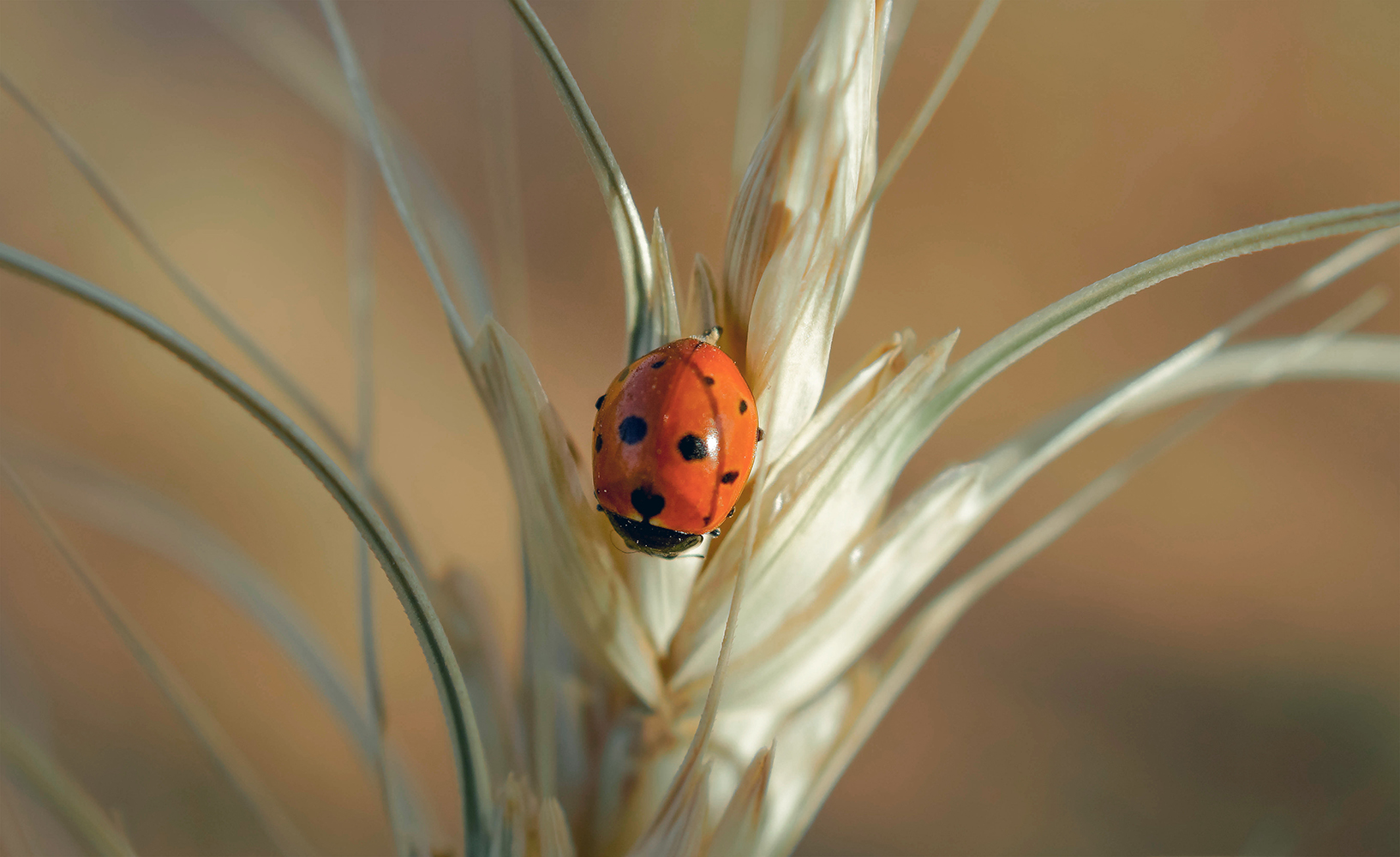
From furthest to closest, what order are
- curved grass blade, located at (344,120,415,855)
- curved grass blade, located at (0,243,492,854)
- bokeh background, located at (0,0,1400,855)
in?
1. bokeh background, located at (0,0,1400,855)
2. curved grass blade, located at (344,120,415,855)
3. curved grass blade, located at (0,243,492,854)

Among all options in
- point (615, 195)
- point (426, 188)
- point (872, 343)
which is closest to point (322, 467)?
point (615, 195)

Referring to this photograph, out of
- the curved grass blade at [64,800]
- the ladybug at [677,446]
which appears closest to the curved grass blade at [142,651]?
the curved grass blade at [64,800]

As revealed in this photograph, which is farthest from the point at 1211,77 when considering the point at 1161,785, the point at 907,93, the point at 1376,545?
the point at 1161,785

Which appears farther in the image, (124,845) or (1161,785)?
(1161,785)

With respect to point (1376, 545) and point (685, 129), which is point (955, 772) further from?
point (685, 129)

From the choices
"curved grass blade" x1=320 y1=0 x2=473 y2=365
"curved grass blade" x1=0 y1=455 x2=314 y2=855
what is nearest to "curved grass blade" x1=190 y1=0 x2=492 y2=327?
"curved grass blade" x1=320 y1=0 x2=473 y2=365

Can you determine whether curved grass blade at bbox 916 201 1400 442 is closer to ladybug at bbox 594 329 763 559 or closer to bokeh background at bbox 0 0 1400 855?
ladybug at bbox 594 329 763 559

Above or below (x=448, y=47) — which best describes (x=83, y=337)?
below

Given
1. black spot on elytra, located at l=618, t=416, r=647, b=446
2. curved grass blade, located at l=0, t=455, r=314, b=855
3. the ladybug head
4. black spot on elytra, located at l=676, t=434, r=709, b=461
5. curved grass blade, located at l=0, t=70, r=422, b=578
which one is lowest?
curved grass blade, located at l=0, t=455, r=314, b=855
